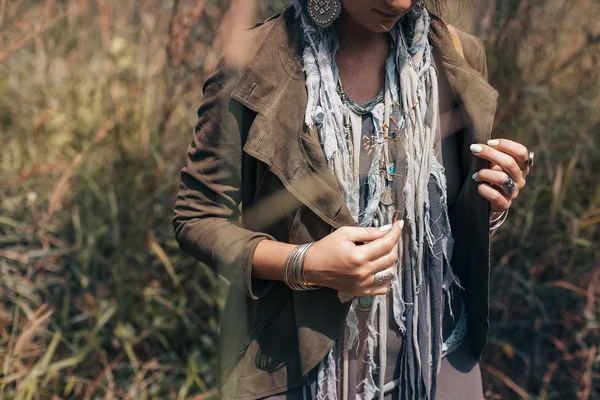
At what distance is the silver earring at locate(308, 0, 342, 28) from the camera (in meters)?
1.38

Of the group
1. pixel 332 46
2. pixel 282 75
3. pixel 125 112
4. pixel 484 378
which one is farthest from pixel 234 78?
pixel 484 378

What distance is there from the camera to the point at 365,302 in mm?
1415

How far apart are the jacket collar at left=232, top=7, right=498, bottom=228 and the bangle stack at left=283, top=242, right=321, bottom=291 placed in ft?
0.28

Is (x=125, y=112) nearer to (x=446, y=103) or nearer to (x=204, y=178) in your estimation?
(x=204, y=178)

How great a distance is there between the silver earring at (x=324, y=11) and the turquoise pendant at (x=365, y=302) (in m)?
0.58

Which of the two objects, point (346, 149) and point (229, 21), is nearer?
point (346, 149)

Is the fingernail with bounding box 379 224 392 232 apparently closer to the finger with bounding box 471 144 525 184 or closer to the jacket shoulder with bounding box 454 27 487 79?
the finger with bounding box 471 144 525 184

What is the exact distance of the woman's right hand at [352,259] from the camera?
1.24m

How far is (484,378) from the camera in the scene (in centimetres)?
274

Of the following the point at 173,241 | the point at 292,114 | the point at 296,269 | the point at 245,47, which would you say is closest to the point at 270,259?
the point at 296,269

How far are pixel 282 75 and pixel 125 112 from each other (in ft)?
5.32

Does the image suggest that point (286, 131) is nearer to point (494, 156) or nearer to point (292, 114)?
point (292, 114)

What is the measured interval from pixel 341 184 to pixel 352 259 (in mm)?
201

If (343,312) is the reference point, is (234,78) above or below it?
above
